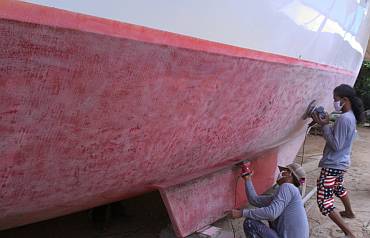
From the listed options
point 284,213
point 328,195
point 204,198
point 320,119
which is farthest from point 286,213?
point 320,119

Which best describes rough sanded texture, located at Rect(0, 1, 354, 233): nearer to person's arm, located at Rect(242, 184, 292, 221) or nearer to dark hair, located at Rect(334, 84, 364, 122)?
person's arm, located at Rect(242, 184, 292, 221)

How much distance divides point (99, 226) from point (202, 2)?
1.97 meters

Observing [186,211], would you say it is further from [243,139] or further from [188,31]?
[188,31]

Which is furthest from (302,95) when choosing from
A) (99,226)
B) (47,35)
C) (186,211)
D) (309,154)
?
(309,154)

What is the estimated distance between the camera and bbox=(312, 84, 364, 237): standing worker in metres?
3.03

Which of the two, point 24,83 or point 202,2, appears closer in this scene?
point 24,83

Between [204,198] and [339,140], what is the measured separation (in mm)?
1195

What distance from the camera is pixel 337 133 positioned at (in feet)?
10.0

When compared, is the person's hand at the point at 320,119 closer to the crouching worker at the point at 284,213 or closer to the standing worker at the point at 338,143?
the standing worker at the point at 338,143

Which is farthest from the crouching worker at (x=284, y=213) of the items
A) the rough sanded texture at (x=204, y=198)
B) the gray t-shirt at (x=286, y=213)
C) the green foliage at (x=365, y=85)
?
the green foliage at (x=365, y=85)

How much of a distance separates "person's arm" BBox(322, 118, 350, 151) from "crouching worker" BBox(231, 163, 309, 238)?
25.4 inches

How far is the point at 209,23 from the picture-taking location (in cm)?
163

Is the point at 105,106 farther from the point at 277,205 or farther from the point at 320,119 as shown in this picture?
the point at 320,119

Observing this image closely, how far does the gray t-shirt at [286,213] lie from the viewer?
241 cm
